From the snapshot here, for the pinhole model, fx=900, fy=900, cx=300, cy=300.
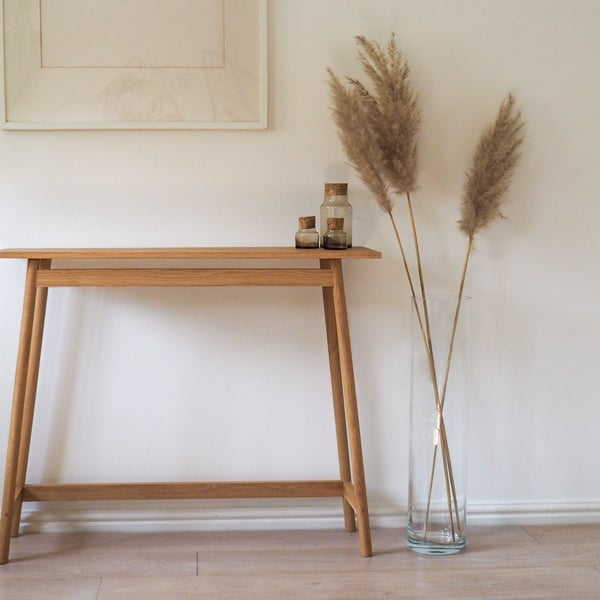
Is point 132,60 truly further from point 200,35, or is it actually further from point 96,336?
point 96,336

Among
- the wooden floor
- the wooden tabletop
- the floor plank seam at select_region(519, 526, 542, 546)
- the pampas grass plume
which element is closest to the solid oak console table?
the wooden tabletop

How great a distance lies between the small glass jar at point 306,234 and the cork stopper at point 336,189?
0.29 feet

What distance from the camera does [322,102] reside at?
2.48 metres

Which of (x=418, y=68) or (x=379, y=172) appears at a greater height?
(x=418, y=68)

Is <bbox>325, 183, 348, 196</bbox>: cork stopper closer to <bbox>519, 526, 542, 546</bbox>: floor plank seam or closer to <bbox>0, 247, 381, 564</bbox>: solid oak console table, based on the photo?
<bbox>0, 247, 381, 564</bbox>: solid oak console table

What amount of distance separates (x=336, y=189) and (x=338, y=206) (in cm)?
4

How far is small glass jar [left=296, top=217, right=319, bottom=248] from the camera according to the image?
2328 millimetres

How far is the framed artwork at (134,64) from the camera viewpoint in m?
2.40

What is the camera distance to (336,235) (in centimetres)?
231

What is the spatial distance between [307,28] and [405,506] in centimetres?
137

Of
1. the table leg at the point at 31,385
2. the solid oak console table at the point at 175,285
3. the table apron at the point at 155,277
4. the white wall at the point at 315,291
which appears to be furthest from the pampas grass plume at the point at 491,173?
the table leg at the point at 31,385

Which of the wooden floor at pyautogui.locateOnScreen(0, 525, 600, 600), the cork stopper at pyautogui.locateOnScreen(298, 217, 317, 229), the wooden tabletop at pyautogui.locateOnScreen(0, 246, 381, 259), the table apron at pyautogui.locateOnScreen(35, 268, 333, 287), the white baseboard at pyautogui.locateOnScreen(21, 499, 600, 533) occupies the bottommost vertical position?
the wooden floor at pyautogui.locateOnScreen(0, 525, 600, 600)

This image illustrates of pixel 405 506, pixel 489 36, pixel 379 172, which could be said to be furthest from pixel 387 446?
pixel 489 36

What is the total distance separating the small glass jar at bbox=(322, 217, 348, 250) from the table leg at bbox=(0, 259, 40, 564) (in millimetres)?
741
